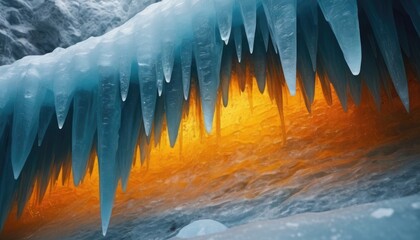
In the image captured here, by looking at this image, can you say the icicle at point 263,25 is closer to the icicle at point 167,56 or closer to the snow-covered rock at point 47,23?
the icicle at point 167,56

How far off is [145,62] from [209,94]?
1.11 feet

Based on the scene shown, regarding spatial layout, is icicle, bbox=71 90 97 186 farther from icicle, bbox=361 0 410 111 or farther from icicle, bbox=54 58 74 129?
icicle, bbox=361 0 410 111

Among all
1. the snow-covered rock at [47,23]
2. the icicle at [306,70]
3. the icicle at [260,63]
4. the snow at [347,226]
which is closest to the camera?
the snow at [347,226]

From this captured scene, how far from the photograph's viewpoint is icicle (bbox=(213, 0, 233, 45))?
1.79m

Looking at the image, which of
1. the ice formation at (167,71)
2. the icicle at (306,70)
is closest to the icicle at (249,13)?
the ice formation at (167,71)

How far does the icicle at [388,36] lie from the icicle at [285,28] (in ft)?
1.32

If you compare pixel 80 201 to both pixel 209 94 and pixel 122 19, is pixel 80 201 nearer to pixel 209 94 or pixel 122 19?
pixel 209 94

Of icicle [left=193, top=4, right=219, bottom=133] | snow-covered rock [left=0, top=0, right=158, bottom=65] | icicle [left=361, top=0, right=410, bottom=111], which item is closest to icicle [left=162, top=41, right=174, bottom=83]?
icicle [left=193, top=4, right=219, bottom=133]

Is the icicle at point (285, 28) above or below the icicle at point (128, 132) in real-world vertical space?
above

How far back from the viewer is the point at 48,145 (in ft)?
8.18

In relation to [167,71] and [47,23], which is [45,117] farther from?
[47,23]

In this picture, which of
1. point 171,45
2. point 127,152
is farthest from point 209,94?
point 127,152

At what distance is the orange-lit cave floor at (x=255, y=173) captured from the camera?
1.66 meters

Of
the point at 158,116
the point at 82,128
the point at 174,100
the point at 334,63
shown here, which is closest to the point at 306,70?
the point at 334,63
